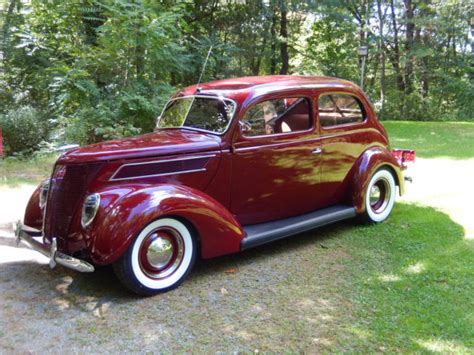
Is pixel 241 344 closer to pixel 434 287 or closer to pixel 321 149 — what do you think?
pixel 434 287

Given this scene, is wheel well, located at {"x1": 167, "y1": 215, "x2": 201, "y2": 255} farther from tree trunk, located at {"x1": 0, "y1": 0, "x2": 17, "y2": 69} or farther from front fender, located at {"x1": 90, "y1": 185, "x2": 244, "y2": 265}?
tree trunk, located at {"x1": 0, "y1": 0, "x2": 17, "y2": 69}

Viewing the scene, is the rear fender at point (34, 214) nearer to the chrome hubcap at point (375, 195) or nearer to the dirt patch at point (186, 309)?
the dirt patch at point (186, 309)

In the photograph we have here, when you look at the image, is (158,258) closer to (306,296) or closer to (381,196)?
(306,296)

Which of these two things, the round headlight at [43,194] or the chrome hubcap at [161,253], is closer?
the chrome hubcap at [161,253]

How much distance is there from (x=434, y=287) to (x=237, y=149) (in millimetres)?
2059

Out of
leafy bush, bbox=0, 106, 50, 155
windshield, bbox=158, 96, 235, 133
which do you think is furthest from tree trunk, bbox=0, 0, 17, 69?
windshield, bbox=158, 96, 235, 133

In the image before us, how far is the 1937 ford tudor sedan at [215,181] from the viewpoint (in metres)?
3.36

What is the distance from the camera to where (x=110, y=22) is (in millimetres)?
8898

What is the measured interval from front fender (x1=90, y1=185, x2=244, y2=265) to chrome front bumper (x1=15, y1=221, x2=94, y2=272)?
121mm

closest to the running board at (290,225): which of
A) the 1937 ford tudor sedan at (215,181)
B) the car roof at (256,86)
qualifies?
the 1937 ford tudor sedan at (215,181)

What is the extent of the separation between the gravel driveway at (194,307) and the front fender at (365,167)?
0.68 m

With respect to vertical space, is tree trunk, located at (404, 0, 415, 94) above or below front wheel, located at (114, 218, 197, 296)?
above

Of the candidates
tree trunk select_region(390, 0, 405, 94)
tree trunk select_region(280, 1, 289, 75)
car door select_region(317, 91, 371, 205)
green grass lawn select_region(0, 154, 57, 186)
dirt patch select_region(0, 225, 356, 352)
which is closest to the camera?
dirt patch select_region(0, 225, 356, 352)

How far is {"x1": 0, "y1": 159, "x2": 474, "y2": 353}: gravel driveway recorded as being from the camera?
284 cm
